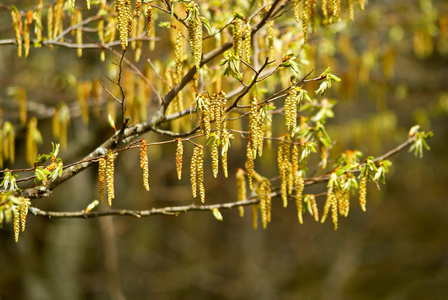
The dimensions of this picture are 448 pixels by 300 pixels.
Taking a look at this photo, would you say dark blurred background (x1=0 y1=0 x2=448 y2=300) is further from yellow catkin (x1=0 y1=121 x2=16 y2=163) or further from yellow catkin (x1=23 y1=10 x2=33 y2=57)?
yellow catkin (x1=23 y1=10 x2=33 y2=57)

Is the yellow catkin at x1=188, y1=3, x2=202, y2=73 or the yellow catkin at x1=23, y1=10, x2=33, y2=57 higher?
the yellow catkin at x1=23, y1=10, x2=33, y2=57

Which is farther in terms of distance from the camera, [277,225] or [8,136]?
[277,225]

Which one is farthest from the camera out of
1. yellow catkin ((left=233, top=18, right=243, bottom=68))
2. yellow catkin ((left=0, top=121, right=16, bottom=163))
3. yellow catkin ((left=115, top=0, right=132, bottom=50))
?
yellow catkin ((left=0, top=121, right=16, bottom=163))

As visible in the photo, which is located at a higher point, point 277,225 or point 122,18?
point 122,18

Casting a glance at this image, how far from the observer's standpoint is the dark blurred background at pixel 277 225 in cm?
611

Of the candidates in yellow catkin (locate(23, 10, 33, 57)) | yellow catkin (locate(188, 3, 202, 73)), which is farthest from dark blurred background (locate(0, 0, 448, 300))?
yellow catkin (locate(188, 3, 202, 73))

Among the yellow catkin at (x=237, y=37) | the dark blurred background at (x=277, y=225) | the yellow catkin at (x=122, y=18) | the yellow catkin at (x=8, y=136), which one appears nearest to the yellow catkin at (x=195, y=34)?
the yellow catkin at (x=237, y=37)

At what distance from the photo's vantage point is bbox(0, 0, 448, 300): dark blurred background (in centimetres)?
611

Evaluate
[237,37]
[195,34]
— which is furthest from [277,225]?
[195,34]

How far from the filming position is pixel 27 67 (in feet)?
23.6

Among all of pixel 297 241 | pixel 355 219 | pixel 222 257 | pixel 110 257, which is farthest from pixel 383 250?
pixel 110 257

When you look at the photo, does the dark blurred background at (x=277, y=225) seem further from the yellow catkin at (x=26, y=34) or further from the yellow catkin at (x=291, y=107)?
the yellow catkin at (x=291, y=107)

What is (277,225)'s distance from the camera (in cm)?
1160

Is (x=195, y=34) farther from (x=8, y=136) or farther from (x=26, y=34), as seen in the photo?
(x=8, y=136)
